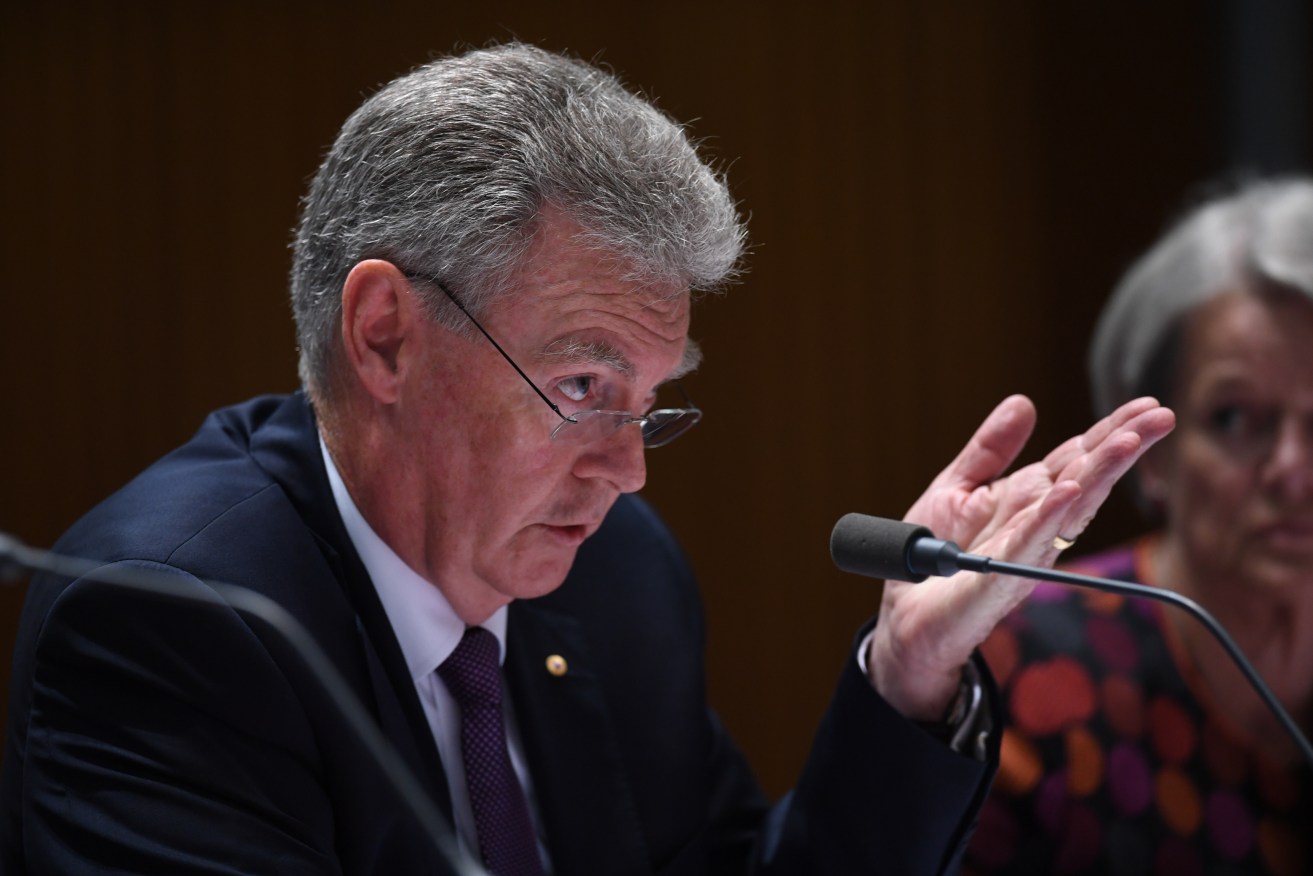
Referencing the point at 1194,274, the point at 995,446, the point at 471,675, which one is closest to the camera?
the point at 471,675

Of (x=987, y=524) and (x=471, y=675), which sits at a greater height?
(x=987, y=524)

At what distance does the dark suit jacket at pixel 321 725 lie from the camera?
1434 mm

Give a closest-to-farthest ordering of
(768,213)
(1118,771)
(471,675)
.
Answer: (471,675) < (1118,771) < (768,213)

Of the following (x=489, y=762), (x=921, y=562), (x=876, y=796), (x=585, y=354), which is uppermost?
(x=585, y=354)

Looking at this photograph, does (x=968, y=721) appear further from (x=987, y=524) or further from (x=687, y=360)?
(x=687, y=360)

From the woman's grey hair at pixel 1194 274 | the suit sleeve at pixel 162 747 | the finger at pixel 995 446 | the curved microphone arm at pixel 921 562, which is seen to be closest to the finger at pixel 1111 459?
the curved microphone arm at pixel 921 562

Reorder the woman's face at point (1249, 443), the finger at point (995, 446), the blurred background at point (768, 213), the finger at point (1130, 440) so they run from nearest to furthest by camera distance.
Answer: the finger at point (1130, 440) < the finger at point (995, 446) < the woman's face at point (1249, 443) < the blurred background at point (768, 213)

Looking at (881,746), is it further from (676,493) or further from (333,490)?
(676,493)

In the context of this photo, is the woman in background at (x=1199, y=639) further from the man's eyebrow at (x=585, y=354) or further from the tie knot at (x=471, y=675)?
the man's eyebrow at (x=585, y=354)

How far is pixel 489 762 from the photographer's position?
1732 mm

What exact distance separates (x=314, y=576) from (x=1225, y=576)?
60.8 inches

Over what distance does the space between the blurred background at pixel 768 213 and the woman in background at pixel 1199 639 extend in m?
0.96

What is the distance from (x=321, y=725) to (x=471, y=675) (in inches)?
10.0

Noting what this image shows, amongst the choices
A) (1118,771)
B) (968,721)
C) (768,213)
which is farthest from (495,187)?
(768,213)
